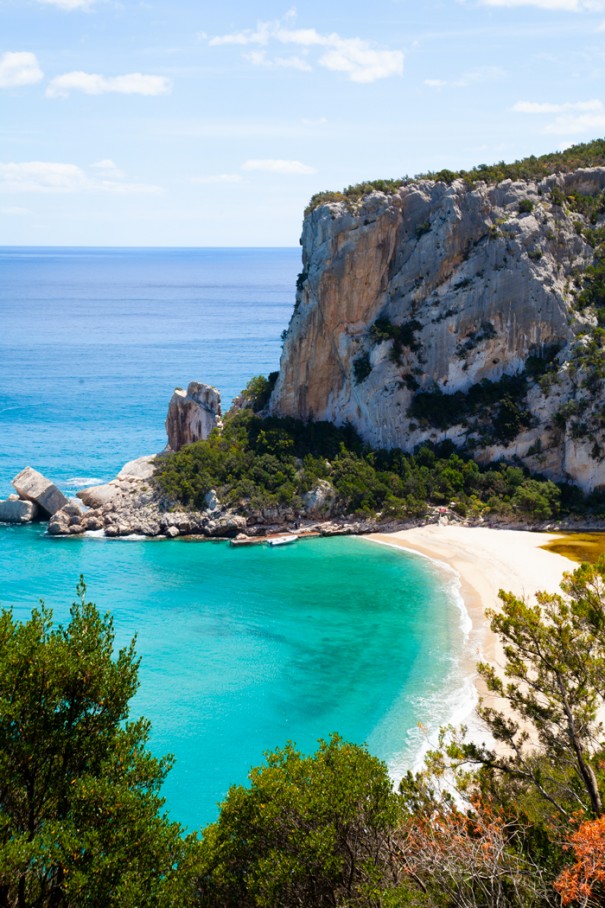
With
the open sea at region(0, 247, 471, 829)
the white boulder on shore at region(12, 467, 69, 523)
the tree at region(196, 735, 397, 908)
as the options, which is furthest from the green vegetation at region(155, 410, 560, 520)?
the tree at region(196, 735, 397, 908)

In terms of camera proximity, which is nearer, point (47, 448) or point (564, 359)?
point (564, 359)

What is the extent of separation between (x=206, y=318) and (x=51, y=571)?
101m

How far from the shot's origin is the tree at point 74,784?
10461 millimetres

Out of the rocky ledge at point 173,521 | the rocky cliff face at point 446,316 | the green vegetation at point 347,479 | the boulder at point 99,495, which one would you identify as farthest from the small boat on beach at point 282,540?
the boulder at point 99,495

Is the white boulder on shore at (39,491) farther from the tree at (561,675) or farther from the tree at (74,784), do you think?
the tree at (561,675)

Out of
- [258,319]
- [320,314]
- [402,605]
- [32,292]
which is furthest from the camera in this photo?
[32,292]

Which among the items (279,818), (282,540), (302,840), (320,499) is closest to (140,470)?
(282,540)

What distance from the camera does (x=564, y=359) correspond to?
46.2 meters

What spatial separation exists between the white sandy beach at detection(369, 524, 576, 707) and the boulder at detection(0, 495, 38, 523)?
65.1ft

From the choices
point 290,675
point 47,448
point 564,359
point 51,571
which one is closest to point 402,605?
point 290,675

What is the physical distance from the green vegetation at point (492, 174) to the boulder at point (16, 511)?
2565 cm

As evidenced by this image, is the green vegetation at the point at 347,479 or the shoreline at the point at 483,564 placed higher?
the green vegetation at the point at 347,479

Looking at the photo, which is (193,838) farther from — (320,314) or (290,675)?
(320,314)

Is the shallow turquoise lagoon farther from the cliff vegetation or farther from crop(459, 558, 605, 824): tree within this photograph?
the cliff vegetation
